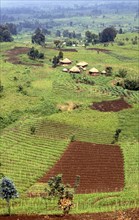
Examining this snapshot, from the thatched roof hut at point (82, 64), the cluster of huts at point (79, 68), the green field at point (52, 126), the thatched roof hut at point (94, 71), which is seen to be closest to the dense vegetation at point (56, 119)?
the green field at point (52, 126)

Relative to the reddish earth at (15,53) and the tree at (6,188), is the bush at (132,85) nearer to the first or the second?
the reddish earth at (15,53)

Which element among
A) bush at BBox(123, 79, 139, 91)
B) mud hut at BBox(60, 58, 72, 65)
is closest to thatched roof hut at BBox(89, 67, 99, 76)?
bush at BBox(123, 79, 139, 91)

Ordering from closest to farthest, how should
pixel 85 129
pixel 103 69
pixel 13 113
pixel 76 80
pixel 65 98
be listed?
pixel 85 129 → pixel 13 113 → pixel 65 98 → pixel 76 80 → pixel 103 69

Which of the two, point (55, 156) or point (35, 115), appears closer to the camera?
point (55, 156)

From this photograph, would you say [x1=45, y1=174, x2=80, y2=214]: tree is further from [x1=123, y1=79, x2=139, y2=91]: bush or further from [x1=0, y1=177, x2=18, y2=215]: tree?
[x1=123, y1=79, x2=139, y2=91]: bush

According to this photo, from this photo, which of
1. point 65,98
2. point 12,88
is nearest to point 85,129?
point 65,98

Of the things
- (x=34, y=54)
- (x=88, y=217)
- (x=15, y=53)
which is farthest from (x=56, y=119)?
(x=15, y=53)

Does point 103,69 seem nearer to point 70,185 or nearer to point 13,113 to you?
Answer: point 13,113
